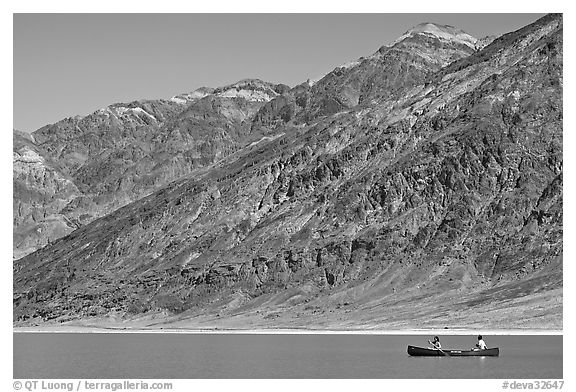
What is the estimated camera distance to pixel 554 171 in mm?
196500

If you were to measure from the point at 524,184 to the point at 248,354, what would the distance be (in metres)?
105

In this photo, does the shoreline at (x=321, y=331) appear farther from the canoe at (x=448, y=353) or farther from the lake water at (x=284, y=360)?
the canoe at (x=448, y=353)

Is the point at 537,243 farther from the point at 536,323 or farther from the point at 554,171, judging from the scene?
the point at 536,323

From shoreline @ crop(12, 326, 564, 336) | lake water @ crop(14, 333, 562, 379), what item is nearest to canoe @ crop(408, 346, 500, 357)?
lake water @ crop(14, 333, 562, 379)

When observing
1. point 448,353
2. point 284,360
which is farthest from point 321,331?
point 284,360

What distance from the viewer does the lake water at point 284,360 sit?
81562mm

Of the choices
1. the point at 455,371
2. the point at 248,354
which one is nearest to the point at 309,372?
the point at 455,371

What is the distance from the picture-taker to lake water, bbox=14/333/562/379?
81562 mm

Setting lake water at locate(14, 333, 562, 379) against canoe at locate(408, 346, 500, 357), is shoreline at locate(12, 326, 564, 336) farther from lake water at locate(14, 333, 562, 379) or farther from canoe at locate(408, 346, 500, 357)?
canoe at locate(408, 346, 500, 357)

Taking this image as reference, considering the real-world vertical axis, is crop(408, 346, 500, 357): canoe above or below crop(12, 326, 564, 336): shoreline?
above

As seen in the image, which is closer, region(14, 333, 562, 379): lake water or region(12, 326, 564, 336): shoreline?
region(14, 333, 562, 379): lake water

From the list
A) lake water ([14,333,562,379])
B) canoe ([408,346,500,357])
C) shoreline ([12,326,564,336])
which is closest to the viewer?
lake water ([14,333,562,379])

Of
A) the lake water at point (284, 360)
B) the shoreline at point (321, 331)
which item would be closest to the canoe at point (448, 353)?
the lake water at point (284, 360)
